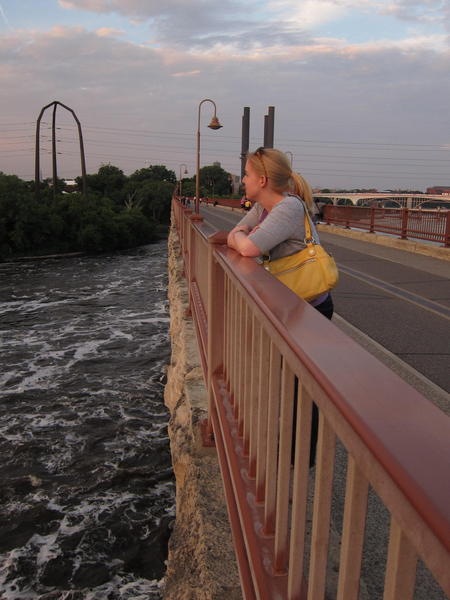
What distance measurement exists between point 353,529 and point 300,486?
0.48m

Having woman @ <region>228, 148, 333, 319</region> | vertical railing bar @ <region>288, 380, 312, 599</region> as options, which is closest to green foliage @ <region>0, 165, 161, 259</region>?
woman @ <region>228, 148, 333, 319</region>

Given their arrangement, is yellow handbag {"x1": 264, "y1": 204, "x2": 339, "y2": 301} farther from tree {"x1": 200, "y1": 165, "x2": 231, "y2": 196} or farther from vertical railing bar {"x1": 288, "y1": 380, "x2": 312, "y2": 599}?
tree {"x1": 200, "y1": 165, "x2": 231, "y2": 196}

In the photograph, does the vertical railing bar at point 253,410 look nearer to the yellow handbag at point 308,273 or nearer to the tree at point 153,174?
the yellow handbag at point 308,273

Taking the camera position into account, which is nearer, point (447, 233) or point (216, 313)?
point (216, 313)

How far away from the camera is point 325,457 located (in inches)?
44.4

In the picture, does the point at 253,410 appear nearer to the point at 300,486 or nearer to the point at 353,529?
the point at 300,486

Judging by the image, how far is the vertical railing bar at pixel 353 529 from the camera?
2.99 ft

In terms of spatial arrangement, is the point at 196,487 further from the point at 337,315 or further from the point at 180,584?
the point at 337,315

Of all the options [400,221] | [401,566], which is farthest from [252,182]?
[400,221]

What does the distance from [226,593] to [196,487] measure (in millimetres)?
907

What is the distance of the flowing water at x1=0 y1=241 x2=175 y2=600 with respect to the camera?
22.5 feet

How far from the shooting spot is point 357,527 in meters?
0.94

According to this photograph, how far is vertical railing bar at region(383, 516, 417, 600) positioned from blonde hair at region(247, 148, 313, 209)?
103 inches

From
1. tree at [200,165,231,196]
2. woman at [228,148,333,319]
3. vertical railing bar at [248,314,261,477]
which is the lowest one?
vertical railing bar at [248,314,261,477]
